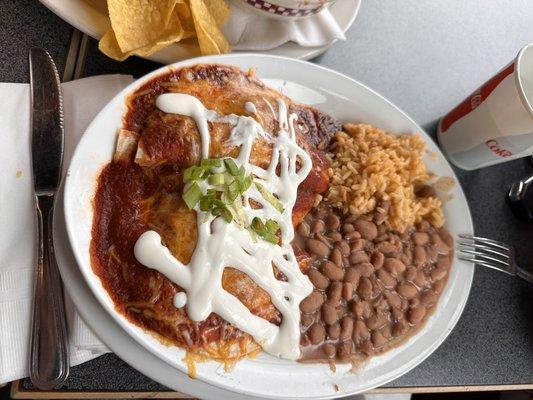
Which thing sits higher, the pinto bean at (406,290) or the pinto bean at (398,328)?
the pinto bean at (406,290)

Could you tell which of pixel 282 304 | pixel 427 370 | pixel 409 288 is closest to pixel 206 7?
pixel 282 304

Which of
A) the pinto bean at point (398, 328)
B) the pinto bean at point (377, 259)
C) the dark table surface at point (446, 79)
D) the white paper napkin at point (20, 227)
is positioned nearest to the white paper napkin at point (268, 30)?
the dark table surface at point (446, 79)

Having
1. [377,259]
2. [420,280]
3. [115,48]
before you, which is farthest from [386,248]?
[115,48]

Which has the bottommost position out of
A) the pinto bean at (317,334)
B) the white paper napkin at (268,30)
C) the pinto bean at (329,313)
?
the pinto bean at (317,334)

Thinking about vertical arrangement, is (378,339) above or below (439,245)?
below

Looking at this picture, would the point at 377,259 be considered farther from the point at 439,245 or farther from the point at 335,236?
the point at 439,245

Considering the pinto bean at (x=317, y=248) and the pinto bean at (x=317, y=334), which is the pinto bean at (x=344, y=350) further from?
the pinto bean at (x=317, y=248)

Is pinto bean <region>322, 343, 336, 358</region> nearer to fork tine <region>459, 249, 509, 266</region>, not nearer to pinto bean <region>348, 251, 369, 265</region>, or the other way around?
pinto bean <region>348, 251, 369, 265</region>

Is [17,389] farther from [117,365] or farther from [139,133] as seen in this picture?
[139,133]
